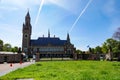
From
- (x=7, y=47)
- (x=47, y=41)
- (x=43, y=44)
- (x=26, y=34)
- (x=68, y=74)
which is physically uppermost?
(x=26, y=34)

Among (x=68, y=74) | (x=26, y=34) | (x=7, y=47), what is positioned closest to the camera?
(x=68, y=74)

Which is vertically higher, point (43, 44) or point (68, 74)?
point (43, 44)

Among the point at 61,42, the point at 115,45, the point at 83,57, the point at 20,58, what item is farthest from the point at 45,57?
the point at 61,42

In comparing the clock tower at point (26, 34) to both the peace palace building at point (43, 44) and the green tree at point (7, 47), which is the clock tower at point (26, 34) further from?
the green tree at point (7, 47)

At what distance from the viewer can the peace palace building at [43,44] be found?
442 feet

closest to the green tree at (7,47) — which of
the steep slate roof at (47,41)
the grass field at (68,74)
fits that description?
the steep slate roof at (47,41)

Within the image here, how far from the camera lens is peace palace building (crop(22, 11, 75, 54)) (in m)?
135

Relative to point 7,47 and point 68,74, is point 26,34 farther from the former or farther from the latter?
point 68,74

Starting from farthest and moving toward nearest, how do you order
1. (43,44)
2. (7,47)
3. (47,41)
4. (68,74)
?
(47,41)
(43,44)
(7,47)
(68,74)

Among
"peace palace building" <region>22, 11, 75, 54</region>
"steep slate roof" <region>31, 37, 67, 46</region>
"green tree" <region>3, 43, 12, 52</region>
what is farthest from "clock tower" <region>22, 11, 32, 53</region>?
"green tree" <region>3, 43, 12, 52</region>

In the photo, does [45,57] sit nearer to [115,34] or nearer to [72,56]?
[72,56]

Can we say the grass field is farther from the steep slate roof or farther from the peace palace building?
the steep slate roof

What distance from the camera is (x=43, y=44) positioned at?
467ft

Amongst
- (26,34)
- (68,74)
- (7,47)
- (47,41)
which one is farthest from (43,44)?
(68,74)
